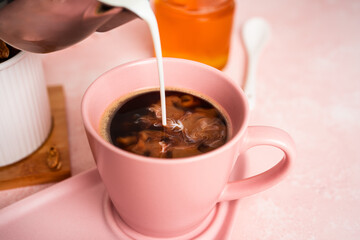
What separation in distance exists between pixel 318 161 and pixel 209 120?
228mm

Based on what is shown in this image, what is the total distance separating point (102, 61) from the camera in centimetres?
85

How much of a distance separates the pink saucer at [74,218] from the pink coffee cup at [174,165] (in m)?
0.02

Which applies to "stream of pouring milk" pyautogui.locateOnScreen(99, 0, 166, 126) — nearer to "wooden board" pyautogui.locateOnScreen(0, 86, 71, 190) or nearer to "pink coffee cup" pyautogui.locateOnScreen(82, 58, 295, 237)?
"pink coffee cup" pyautogui.locateOnScreen(82, 58, 295, 237)

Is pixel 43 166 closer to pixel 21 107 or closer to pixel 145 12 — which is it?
pixel 21 107

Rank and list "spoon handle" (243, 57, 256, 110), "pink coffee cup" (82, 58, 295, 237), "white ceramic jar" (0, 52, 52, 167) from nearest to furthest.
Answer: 1. "pink coffee cup" (82, 58, 295, 237)
2. "white ceramic jar" (0, 52, 52, 167)
3. "spoon handle" (243, 57, 256, 110)

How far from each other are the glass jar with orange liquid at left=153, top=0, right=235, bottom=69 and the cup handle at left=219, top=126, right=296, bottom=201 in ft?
1.15

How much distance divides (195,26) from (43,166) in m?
0.38

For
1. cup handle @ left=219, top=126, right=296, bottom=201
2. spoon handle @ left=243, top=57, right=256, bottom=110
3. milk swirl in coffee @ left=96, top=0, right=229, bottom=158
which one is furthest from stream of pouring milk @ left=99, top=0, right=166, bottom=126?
spoon handle @ left=243, top=57, right=256, bottom=110

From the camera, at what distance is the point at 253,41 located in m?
0.94

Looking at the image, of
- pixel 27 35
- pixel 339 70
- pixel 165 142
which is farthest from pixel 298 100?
pixel 27 35

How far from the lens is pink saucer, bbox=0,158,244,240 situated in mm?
503

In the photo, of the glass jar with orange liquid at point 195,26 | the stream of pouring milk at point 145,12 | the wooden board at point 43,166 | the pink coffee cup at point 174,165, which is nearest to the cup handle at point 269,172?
the pink coffee cup at point 174,165

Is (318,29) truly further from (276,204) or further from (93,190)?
(93,190)

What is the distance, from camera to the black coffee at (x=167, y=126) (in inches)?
19.7
